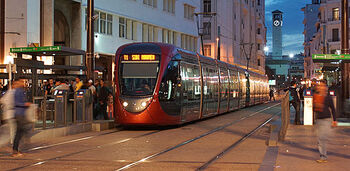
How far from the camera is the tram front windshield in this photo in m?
17.3

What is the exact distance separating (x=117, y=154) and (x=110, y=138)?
12.1 ft

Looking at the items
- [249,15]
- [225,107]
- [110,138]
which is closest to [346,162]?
[110,138]

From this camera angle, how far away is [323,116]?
10273 mm

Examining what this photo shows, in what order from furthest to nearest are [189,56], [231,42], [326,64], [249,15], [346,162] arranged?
[249,15] < [231,42] < [326,64] < [189,56] < [346,162]

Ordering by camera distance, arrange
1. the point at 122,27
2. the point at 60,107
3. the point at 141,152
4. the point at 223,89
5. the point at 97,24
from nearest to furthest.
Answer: the point at 141,152 < the point at 60,107 < the point at 223,89 < the point at 97,24 < the point at 122,27

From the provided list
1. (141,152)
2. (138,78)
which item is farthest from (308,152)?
(138,78)

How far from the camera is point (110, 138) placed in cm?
1518

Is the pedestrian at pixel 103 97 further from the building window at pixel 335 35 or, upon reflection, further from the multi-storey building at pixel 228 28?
the building window at pixel 335 35

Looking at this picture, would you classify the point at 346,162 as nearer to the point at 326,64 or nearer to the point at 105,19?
the point at 326,64

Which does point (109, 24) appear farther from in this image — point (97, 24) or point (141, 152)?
point (141, 152)

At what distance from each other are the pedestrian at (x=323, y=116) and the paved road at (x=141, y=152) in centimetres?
128

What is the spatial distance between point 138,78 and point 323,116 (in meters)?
8.36

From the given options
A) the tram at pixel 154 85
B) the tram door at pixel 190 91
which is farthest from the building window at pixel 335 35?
the tram at pixel 154 85

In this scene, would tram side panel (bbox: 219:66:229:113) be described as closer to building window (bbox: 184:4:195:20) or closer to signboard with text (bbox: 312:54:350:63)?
signboard with text (bbox: 312:54:350:63)
